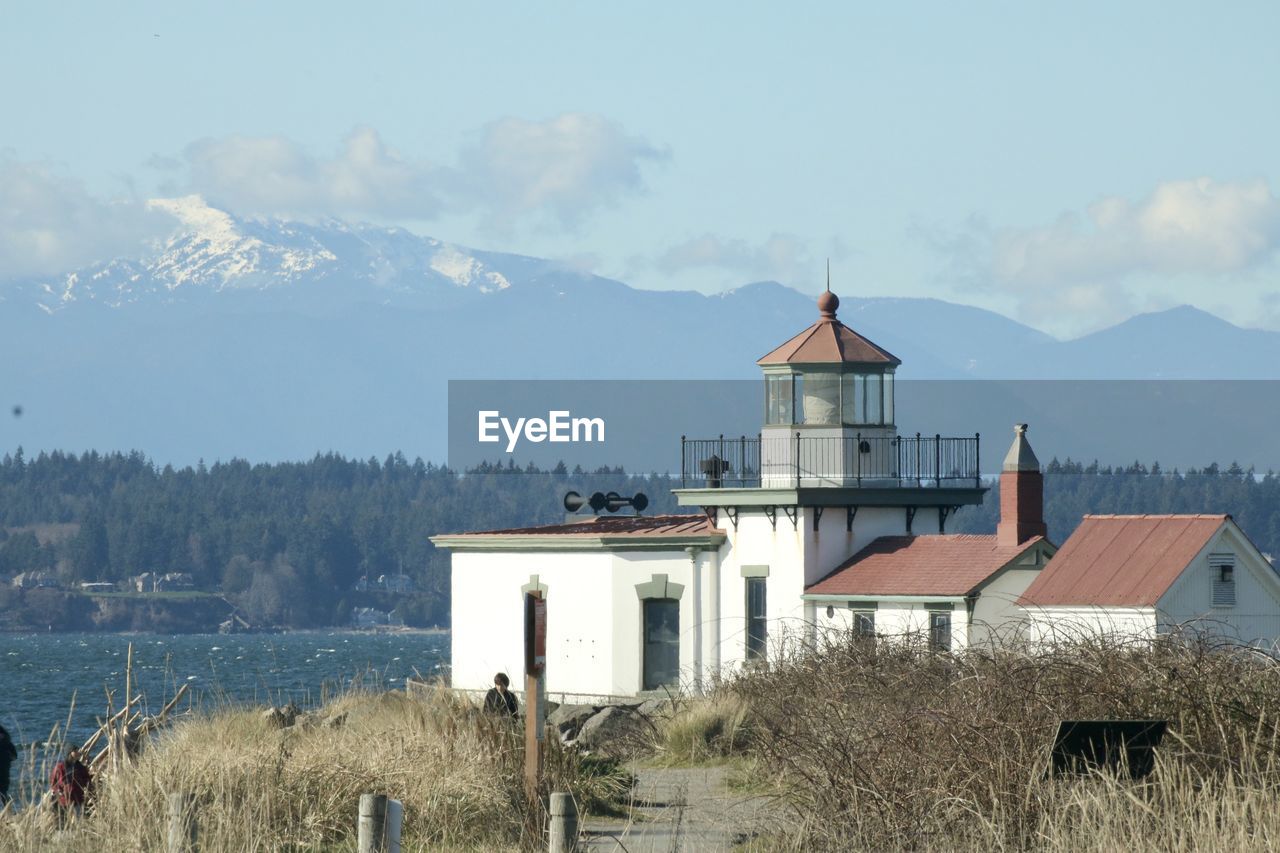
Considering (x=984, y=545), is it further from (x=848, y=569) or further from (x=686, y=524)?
(x=686, y=524)

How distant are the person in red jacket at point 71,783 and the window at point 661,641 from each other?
15842mm

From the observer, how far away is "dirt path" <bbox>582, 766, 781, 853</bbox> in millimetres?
14266

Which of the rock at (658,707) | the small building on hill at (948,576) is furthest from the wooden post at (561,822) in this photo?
the small building on hill at (948,576)

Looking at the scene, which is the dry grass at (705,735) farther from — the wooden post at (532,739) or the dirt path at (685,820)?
the wooden post at (532,739)

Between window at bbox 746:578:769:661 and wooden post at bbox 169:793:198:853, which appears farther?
window at bbox 746:578:769:661

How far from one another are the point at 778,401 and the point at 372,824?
20.5 m

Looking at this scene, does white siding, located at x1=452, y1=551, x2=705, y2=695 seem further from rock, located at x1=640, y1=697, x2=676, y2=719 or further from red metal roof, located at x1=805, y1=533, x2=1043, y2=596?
red metal roof, located at x1=805, y1=533, x2=1043, y2=596

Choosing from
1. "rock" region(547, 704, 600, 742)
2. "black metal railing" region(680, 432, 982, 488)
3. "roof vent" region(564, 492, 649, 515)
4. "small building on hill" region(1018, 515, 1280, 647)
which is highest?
"black metal railing" region(680, 432, 982, 488)

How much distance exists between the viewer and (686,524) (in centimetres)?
3334

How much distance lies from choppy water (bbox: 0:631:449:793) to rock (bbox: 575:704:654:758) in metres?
2.64

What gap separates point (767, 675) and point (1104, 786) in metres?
11.4

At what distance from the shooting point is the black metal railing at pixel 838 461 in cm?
3136

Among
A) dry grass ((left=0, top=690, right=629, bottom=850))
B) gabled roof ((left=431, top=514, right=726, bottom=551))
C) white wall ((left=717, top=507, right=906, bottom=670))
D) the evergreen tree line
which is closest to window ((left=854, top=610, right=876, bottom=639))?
white wall ((left=717, top=507, right=906, bottom=670))

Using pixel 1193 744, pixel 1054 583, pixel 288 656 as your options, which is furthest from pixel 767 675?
pixel 288 656
